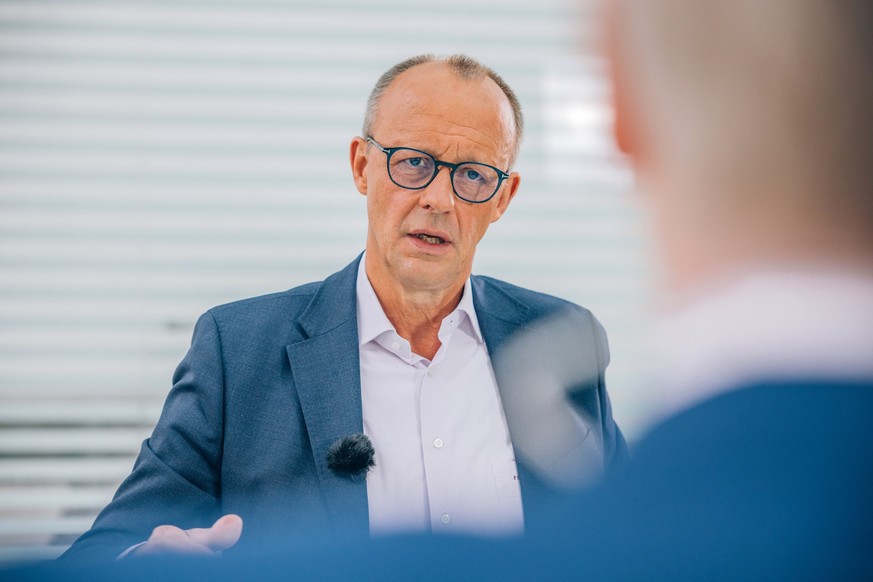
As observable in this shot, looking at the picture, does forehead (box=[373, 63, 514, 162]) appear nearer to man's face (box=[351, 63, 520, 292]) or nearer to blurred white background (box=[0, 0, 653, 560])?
man's face (box=[351, 63, 520, 292])

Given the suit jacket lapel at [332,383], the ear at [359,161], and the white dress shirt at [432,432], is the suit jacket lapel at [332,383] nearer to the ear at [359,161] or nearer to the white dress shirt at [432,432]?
the white dress shirt at [432,432]

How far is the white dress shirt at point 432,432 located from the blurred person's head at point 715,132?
958mm

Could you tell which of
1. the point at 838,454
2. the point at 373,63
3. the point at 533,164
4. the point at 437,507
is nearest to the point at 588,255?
the point at 533,164

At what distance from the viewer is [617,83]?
97.6 inches

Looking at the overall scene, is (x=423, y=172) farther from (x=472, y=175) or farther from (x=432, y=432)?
(x=432, y=432)

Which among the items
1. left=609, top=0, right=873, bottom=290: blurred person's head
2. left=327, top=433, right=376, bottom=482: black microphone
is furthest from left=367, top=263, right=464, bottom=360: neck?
left=609, top=0, right=873, bottom=290: blurred person's head

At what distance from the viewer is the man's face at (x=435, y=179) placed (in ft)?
4.99

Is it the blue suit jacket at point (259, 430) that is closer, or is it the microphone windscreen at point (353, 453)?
the microphone windscreen at point (353, 453)

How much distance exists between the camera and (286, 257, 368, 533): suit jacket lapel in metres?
1.30

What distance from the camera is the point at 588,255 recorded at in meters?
2.55

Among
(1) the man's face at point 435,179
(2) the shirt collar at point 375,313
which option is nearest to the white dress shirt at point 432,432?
(2) the shirt collar at point 375,313

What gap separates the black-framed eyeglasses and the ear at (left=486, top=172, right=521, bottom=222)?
104mm

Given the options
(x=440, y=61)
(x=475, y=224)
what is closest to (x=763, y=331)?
(x=475, y=224)

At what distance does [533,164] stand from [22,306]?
1729 millimetres
